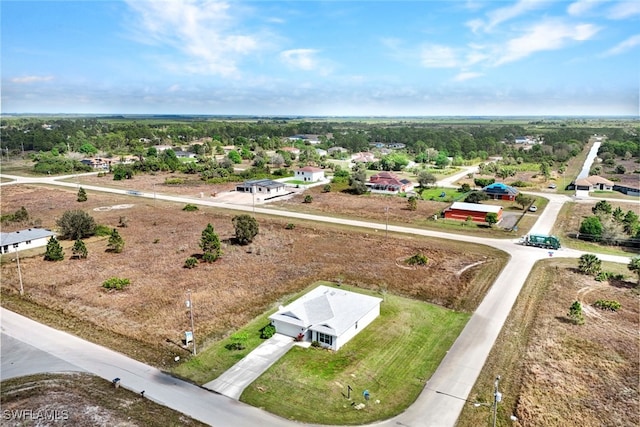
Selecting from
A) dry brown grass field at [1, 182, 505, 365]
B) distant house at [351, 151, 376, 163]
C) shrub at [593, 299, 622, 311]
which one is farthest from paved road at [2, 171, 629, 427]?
distant house at [351, 151, 376, 163]

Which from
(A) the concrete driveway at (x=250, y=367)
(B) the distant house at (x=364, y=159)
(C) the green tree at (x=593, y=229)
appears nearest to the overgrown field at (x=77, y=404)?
(A) the concrete driveway at (x=250, y=367)

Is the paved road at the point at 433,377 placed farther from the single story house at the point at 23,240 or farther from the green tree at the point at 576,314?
the single story house at the point at 23,240

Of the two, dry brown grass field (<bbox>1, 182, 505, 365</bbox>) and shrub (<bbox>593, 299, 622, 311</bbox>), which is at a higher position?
shrub (<bbox>593, 299, 622, 311</bbox>)

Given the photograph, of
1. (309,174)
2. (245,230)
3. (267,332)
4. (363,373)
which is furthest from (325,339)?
(309,174)

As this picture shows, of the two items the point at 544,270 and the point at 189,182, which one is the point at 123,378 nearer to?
the point at 544,270

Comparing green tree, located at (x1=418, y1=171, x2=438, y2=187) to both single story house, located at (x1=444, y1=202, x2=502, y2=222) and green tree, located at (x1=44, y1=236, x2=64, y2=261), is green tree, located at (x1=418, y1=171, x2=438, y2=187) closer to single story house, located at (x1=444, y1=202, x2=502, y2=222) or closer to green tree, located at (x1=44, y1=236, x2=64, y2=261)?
single story house, located at (x1=444, y1=202, x2=502, y2=222)

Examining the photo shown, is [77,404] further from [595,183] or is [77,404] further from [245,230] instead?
[595,183]

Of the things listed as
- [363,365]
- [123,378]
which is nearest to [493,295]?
[363,365]
